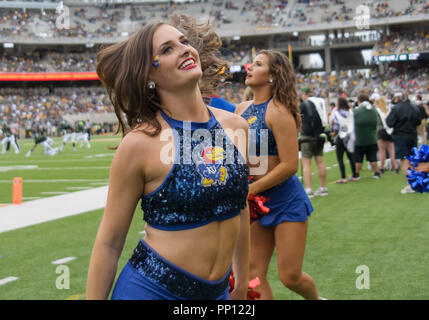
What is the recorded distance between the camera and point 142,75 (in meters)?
1.89

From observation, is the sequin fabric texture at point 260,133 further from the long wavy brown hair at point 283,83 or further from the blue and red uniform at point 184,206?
the blue and red uniform at point 184,206

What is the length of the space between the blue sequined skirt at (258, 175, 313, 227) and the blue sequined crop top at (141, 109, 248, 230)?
4.31ft

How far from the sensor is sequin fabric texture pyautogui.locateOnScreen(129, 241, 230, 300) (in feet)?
5.92

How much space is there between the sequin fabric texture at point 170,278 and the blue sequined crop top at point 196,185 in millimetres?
116

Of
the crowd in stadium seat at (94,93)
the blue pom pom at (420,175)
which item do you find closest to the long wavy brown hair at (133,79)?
the blue pom pom at (420,175)

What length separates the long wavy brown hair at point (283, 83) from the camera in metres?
3.34

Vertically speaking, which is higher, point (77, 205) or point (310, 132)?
point (310, 132)

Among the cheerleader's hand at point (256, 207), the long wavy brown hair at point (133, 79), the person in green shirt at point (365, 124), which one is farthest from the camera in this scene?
the person in green shirt at point (365, 124)

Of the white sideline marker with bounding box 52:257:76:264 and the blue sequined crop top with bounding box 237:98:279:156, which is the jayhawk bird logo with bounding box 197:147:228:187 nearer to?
the blue sequined crop top with bounding box 237:98:279:156

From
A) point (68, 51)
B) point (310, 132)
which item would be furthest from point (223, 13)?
point (310, 132)

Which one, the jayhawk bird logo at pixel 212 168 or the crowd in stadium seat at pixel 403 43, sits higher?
the crowd in stadium seat at pixel 403 43

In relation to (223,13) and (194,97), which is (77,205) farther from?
(223,13)

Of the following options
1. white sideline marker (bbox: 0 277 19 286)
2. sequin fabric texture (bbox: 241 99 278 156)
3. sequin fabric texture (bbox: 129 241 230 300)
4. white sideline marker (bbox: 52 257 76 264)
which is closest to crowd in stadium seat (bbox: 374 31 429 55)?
white sideline marker (bbox: 52 257 76 264)

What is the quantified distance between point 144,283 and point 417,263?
12.3 feet
